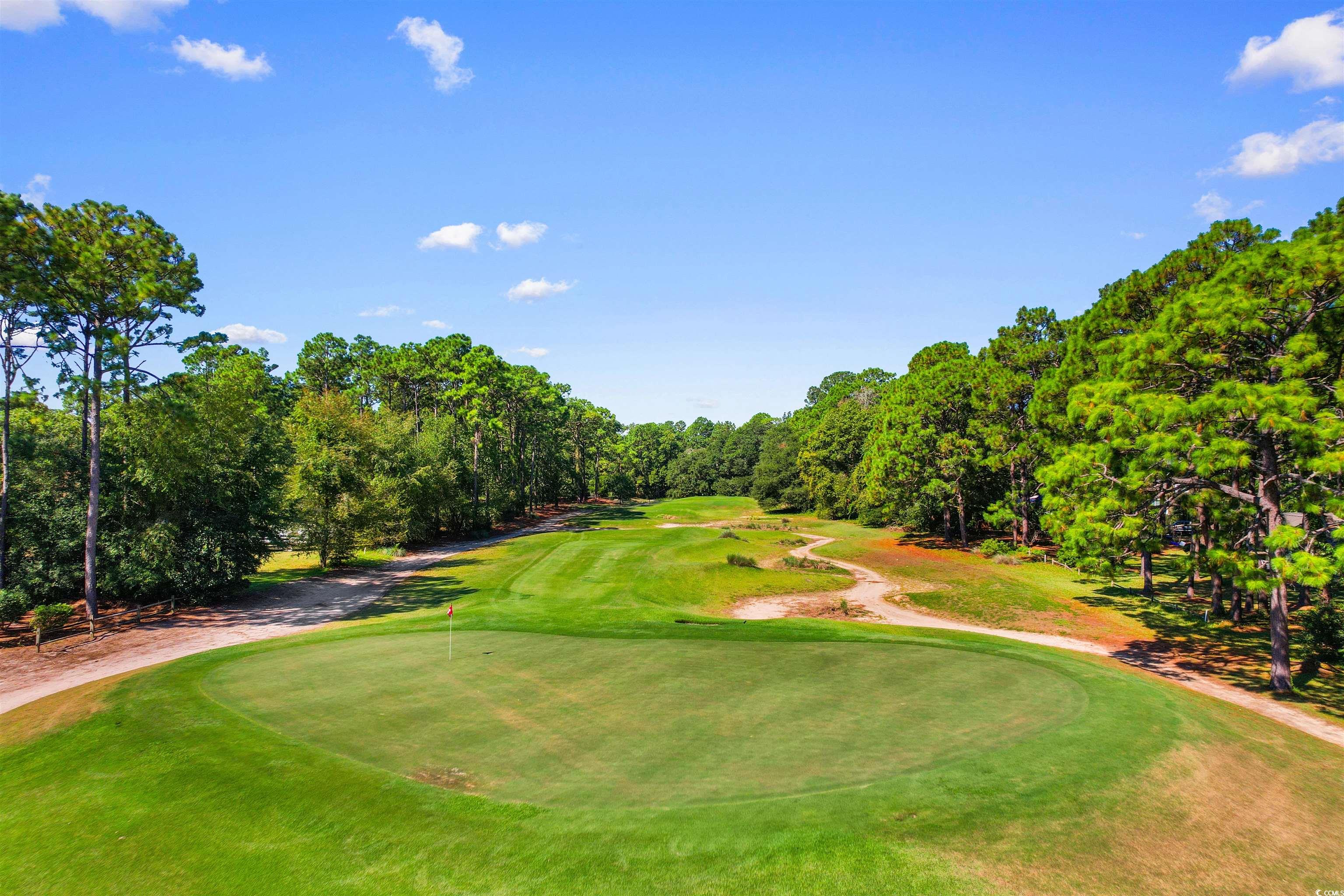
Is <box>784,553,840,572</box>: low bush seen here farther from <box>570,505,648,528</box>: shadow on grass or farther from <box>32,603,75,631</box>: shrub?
<box>32,603,75,631</box>: shrub

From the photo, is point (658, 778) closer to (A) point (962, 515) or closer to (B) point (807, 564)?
(B) point (807, 564)

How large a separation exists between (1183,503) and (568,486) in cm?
8774

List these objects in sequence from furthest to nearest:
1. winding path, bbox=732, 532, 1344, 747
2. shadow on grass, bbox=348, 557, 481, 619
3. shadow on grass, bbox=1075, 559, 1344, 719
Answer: shadow on grass, bbox=348, 557, 481, 619, shadow on grass, bbox=1075, 559, 1344, 719, winding path, bbox=732, 532, 1344, 747

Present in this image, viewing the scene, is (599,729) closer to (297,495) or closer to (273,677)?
(273,677)

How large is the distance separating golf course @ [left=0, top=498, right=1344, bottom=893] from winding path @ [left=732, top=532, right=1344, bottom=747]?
149 centimetres

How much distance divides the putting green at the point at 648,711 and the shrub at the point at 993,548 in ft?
89.4

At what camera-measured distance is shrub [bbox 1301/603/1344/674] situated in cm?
1792

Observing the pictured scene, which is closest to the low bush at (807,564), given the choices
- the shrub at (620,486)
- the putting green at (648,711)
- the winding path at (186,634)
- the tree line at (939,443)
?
the tree line at (939,443)

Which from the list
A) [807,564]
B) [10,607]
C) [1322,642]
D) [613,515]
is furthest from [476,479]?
[1322,642]

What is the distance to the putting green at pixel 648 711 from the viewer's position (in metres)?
11.0

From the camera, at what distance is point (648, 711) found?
14.0 m

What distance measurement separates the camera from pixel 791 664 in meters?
18.0

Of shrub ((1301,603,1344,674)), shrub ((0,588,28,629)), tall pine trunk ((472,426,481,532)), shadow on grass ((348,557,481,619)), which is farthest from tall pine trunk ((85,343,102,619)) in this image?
shrub ((1301,603,1344,674))

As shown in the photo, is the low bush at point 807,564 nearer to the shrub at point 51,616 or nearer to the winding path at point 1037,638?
the winding path at point 1037,638
